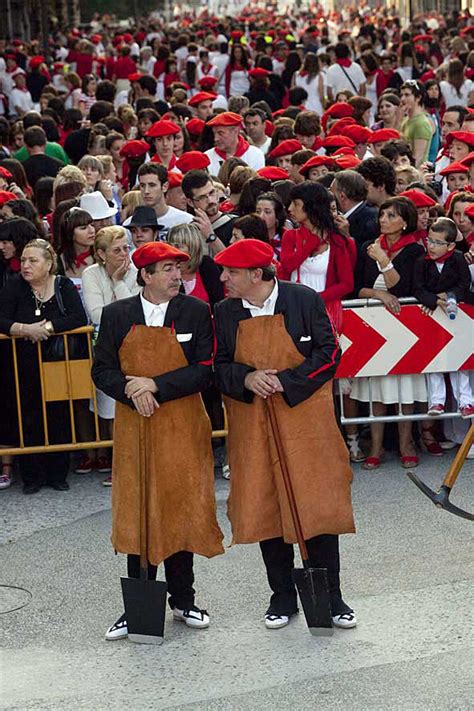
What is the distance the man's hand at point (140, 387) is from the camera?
6840 mm

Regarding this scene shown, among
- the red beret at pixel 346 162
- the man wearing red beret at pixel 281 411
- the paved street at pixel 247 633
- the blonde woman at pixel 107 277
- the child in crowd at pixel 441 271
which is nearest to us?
the paved street at pixel 247 633

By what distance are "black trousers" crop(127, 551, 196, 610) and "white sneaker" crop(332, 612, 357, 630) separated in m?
0.69

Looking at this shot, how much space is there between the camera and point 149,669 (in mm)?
6664

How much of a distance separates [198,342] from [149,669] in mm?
1503

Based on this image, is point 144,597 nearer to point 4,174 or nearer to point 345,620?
point 345,620

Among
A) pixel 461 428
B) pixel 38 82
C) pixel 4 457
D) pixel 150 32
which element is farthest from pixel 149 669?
pixel 150 32

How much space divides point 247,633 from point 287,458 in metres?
0.84

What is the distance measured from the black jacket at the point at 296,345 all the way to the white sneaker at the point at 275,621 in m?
1.02

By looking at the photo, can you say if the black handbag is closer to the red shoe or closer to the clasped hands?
the red shoe

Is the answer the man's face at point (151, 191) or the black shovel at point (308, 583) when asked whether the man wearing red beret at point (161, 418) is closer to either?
the black shovel at point (308, 583)

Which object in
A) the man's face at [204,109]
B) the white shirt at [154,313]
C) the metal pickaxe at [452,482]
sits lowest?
the metal pickaxe at [452,482]

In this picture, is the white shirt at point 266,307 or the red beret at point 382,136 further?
the red beret at point 382,136

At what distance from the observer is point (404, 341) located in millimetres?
9492

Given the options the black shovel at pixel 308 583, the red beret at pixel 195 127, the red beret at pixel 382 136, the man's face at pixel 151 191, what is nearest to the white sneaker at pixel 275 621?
the black shovel at pixel 308 583
